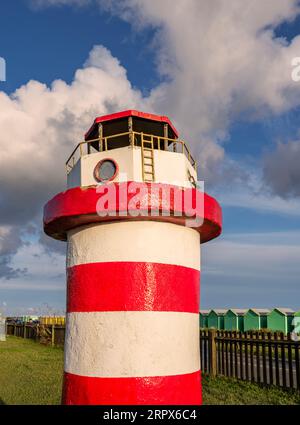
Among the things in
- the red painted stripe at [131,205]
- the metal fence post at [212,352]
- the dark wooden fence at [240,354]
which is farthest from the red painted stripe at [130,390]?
the metal fence post at [212,352]

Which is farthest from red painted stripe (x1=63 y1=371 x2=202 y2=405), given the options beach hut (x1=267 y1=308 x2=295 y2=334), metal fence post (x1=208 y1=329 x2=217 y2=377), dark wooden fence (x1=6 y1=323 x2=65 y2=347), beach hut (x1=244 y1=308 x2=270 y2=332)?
beach hut (x1=244 y1=308 x2=270 y2=332)

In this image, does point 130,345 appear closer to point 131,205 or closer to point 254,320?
point 131,205

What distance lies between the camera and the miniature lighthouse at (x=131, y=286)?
372 cm

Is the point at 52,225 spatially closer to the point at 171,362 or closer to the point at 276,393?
the point at 171,362

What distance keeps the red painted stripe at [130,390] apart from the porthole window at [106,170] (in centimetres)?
193

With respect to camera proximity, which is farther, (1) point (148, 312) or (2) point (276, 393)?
(2) point (276, 393)

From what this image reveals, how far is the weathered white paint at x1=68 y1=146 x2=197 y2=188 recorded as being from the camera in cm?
413

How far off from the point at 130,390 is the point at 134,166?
2.11 meters

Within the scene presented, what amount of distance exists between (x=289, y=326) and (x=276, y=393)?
3325 cm

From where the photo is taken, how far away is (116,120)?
17.1 feet

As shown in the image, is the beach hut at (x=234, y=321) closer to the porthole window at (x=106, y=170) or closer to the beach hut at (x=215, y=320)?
the beach hut at (x=215, y=320)

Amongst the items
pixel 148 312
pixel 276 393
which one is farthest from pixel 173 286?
pixel 276 393

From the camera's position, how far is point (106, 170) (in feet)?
13.8
